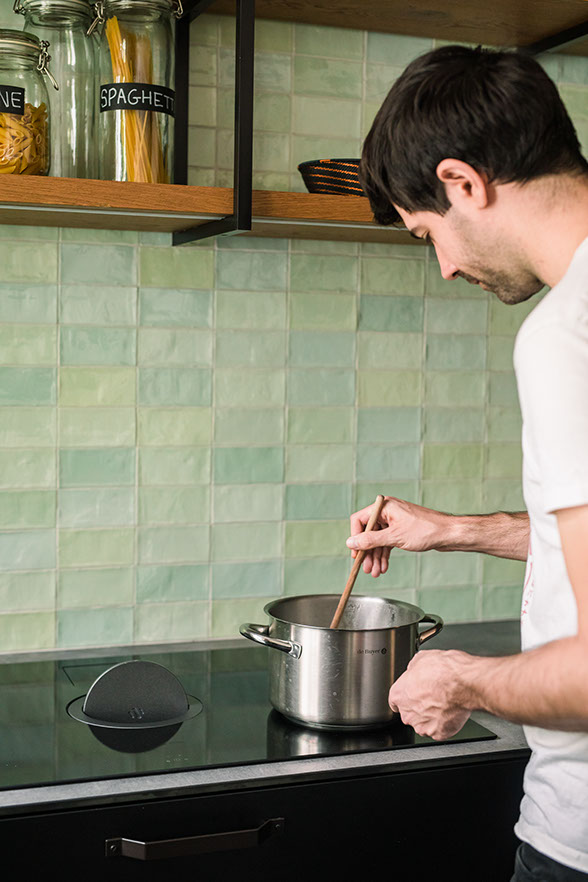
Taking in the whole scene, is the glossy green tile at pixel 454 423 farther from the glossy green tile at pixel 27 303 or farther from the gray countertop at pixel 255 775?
the glossy green tile at pixel 27 303

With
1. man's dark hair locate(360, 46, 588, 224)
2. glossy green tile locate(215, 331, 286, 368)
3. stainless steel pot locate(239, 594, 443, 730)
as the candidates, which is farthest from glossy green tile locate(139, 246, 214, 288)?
man's dark hair locate(360, 46, 588, 224)

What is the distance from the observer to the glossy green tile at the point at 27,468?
178cm

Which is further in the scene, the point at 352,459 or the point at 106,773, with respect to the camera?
the point at 352,459

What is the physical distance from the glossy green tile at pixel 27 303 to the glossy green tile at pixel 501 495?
914mm

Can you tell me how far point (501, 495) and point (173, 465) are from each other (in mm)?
675

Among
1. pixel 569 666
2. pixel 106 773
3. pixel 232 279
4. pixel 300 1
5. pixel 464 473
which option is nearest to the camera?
pixel 569 666

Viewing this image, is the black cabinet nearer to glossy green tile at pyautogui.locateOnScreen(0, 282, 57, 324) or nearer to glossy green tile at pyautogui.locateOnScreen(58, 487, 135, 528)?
glossy green tile at pyautogui.locateOnScreen(58, 487, 135, 528)

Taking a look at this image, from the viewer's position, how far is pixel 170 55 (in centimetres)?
161

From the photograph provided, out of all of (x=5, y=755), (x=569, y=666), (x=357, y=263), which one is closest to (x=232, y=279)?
(x=357, y=263)

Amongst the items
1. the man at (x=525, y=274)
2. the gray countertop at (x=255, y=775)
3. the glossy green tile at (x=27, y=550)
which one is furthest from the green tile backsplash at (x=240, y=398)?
the man at (x=525, y=274)

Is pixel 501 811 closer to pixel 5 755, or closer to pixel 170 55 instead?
pixel 5 755

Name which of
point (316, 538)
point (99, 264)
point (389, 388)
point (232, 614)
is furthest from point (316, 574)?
point (99, 264)

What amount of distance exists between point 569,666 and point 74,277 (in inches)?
46.5

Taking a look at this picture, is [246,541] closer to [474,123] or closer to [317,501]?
[317,501]
